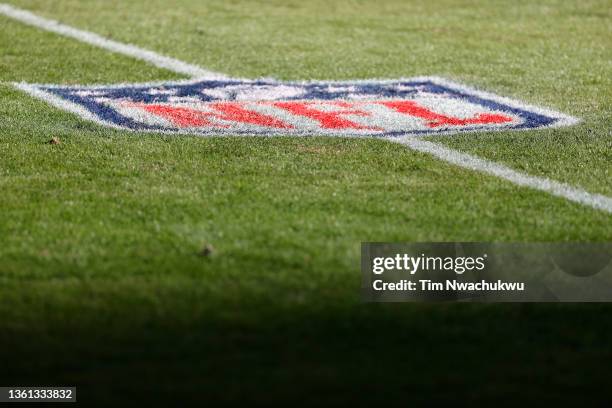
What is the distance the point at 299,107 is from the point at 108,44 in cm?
379

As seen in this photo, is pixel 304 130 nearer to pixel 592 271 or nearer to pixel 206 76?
pixel 206 76

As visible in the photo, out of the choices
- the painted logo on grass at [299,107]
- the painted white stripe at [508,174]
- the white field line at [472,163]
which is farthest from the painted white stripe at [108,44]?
the painted white stripe at [508,174]

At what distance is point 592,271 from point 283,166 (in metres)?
2.32

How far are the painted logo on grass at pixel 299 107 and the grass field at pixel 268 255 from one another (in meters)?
0.30

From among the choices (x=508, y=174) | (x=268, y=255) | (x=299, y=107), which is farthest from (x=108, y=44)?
(x=268, y=255)

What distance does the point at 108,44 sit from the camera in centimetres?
1241

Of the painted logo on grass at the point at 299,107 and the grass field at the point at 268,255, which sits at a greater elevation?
the painted logo on grass at the point at 299,107

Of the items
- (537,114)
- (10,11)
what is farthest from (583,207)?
(10,11)

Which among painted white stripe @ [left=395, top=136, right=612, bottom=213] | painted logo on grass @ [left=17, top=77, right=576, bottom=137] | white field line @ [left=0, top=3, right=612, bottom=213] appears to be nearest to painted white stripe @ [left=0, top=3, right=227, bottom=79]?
white field line @ [left=0, top=3, right=612, bottom=213]

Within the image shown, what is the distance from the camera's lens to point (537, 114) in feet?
29.3

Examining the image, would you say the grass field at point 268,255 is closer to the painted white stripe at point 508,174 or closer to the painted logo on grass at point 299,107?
the painted white stripe at point 508,174

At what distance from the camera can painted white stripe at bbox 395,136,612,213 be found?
6414 millimetres

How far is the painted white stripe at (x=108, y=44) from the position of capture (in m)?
11.0

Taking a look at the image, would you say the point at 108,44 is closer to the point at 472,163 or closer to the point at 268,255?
the point at 472,163
